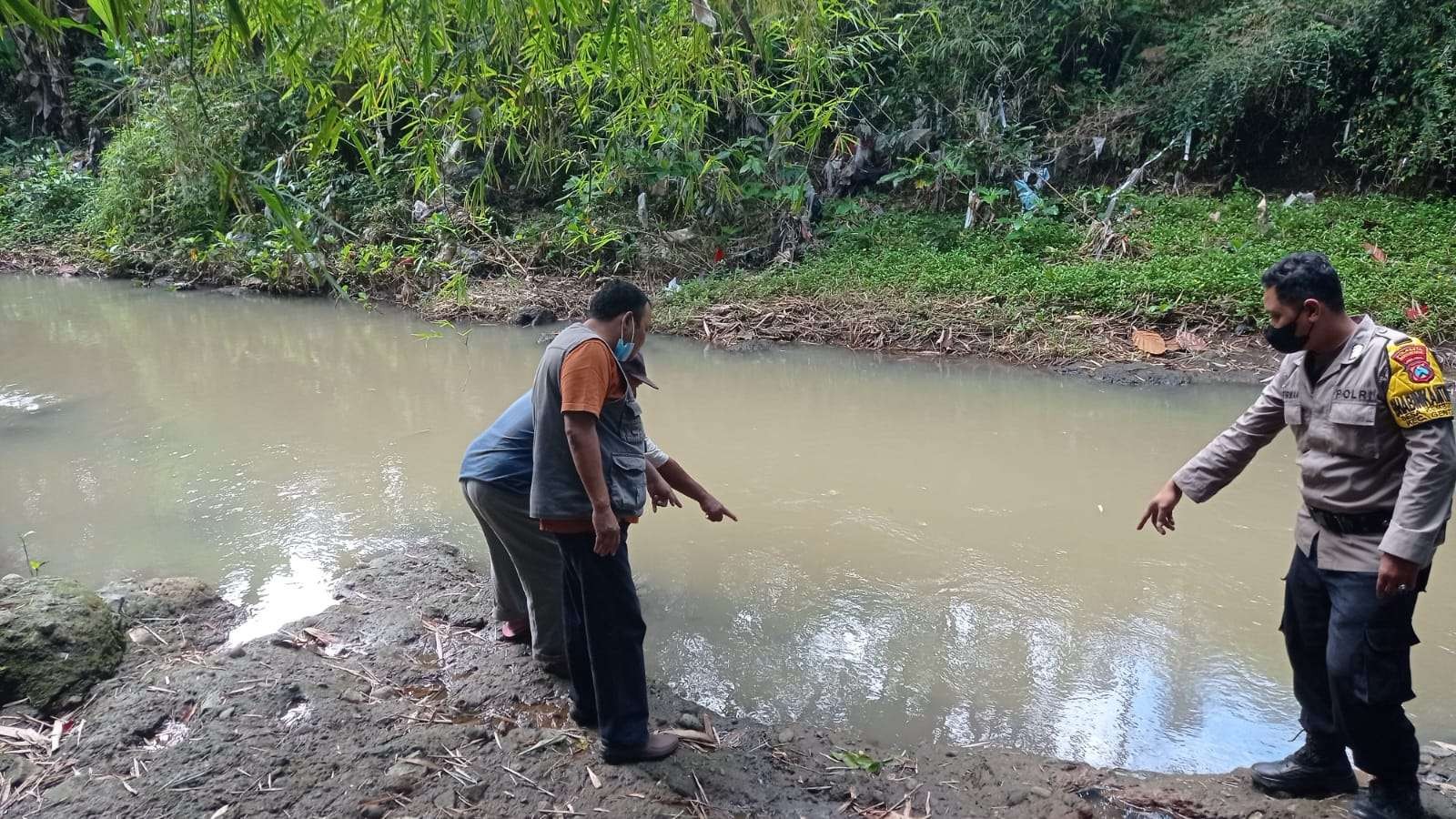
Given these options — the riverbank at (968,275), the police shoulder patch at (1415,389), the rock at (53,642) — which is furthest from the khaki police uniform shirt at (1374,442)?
the riverbank at (968,275)

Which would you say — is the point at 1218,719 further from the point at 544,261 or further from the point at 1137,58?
the point at 1137,58

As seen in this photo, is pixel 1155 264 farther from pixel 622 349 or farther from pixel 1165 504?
pixel 622 349

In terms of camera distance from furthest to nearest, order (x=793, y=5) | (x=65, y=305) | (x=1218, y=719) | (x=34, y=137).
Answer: (x=34, y=137)
(x=65, y=305)
(x=1218, y=719)
(x=793, y=5)

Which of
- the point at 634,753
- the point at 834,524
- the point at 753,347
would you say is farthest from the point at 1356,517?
the point at 753,347

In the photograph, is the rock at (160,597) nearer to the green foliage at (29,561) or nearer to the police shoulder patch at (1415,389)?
the green foliage at (29,561)

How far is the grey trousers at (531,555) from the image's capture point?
3090 mm

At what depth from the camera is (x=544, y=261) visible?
490 inches

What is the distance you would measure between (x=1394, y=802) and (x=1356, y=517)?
2.39ft

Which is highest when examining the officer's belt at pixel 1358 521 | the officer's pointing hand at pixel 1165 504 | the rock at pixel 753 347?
the officer's belt at pixel 1358 521

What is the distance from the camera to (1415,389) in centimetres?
219

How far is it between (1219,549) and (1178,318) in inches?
185

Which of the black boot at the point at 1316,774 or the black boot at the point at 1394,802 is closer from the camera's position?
the black boot at the point at 1394,802

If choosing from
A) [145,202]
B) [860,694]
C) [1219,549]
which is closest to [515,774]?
[860,694]

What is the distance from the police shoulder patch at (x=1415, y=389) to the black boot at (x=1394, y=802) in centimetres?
92
